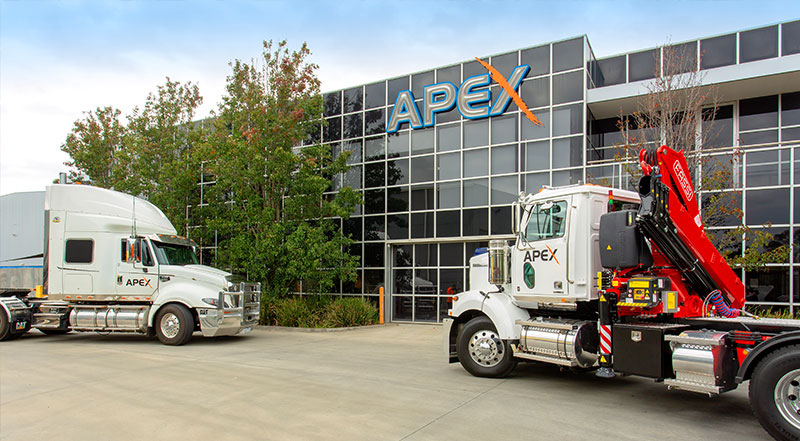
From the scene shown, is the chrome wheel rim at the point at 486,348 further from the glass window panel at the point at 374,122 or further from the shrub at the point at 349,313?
the glass window panel at the point at 374,122

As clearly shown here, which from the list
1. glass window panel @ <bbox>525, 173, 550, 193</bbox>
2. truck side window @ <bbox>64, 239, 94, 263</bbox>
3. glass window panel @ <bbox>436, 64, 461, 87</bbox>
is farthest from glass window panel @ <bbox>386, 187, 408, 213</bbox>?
truck side window @ <bbox>64, 239, 94, 263</bbox>

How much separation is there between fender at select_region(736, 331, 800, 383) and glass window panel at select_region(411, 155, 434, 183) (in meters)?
13.8

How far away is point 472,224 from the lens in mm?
17938

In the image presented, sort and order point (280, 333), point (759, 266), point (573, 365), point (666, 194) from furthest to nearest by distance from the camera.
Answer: point (280, 333), point (759, 266), point (573, 365), point (666, 194)

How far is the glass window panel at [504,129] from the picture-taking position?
57.7ft

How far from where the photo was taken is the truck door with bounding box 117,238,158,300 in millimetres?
13445

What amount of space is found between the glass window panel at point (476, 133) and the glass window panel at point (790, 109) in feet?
29.9

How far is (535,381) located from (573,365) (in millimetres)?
1235

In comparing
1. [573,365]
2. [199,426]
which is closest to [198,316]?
[199,426]

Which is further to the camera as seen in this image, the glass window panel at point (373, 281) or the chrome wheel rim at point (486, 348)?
the glass window panel at point (373, 281)

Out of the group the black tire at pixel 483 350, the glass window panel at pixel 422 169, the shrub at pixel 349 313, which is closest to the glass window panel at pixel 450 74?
the glass window panel at pixel 422 169

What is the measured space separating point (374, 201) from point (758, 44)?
43.7 ft

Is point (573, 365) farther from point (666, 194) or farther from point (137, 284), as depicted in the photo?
point (137, 284)

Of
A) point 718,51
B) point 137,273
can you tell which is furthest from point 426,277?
point 718,51
